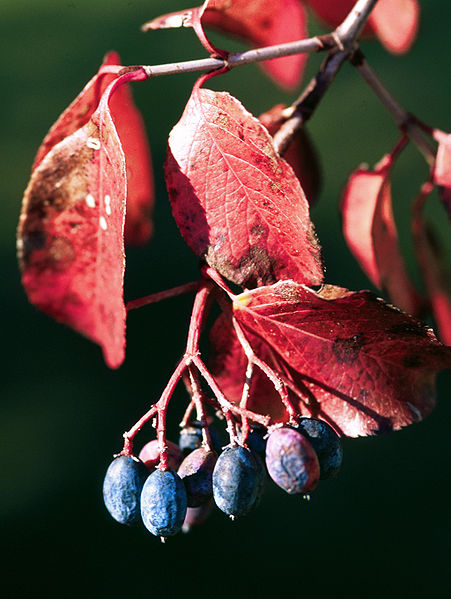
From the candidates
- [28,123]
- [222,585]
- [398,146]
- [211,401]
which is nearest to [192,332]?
[211,401]

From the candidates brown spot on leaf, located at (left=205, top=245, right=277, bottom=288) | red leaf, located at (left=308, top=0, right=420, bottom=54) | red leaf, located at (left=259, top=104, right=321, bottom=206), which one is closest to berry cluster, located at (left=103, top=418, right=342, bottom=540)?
brown spot on leaf, located at (left=205, top=245, right=277, bottom=288)

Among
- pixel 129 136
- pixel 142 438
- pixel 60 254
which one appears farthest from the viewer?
pixel 142 438

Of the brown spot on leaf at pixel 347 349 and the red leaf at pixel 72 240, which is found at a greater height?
the red leaf at pixel 72 240

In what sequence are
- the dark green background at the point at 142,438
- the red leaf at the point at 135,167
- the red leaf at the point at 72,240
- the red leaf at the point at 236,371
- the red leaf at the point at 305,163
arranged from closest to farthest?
1. the red leaf at the point at 72,240
2. the red leaf at the point at 236,371
3. the red leaf at the point at 135,167
4. the red leaf at the point at 305,163
5. the dark green background at the point at 142,438

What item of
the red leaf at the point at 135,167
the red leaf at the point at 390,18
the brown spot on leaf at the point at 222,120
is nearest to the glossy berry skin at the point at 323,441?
the brown spot on leaf at the point at 222,120

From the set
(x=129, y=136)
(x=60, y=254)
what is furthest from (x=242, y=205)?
(x=129, y=136)

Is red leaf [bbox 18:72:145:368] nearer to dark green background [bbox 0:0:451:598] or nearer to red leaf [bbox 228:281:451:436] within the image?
red leaf [bbox 228:281:451:436]

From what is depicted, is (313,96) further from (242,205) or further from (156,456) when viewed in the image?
(156,456)

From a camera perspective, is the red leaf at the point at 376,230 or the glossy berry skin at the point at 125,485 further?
the red leaf at the point at 376,230

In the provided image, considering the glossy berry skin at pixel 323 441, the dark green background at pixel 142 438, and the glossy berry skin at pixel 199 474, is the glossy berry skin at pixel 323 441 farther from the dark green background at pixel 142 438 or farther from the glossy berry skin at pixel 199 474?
the dark green background at pixel 142 438
